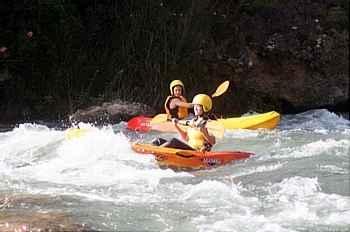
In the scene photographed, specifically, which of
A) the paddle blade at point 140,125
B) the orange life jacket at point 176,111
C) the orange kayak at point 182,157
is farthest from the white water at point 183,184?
the orange life jacket at point 176,111

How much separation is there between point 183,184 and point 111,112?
555cm

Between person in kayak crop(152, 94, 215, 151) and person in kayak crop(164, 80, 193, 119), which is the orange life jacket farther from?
person in kayak crop(152, 94, 215, 151)

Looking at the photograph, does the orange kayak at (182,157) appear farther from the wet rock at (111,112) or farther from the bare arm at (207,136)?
the wet rock at (111,112)

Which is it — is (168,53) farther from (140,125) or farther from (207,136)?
(207,136)

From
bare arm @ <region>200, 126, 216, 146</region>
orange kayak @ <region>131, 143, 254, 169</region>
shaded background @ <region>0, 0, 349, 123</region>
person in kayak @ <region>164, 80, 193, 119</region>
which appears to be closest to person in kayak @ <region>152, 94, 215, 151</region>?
bare arm @ <region>200, 126, 216, 146</region>

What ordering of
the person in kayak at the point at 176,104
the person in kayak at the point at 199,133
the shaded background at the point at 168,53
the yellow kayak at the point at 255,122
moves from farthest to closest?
the shaded background at the point at 168,53
the yellow kayak at the point at 255,122
the person in kayak at the point at 176,104
the person in kayak at the point at 199,133

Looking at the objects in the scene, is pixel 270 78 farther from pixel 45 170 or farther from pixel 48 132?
pixel 45 170

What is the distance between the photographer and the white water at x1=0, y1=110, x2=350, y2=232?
4871 mm

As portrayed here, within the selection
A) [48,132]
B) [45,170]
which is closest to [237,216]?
[45,170]

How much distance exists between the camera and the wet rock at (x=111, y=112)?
11.5m

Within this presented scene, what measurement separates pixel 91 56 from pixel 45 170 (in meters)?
5.80

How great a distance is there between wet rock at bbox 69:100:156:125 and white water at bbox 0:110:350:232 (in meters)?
2.00

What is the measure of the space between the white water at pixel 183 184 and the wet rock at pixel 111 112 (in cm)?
200

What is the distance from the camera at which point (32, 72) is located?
39.3 ft
